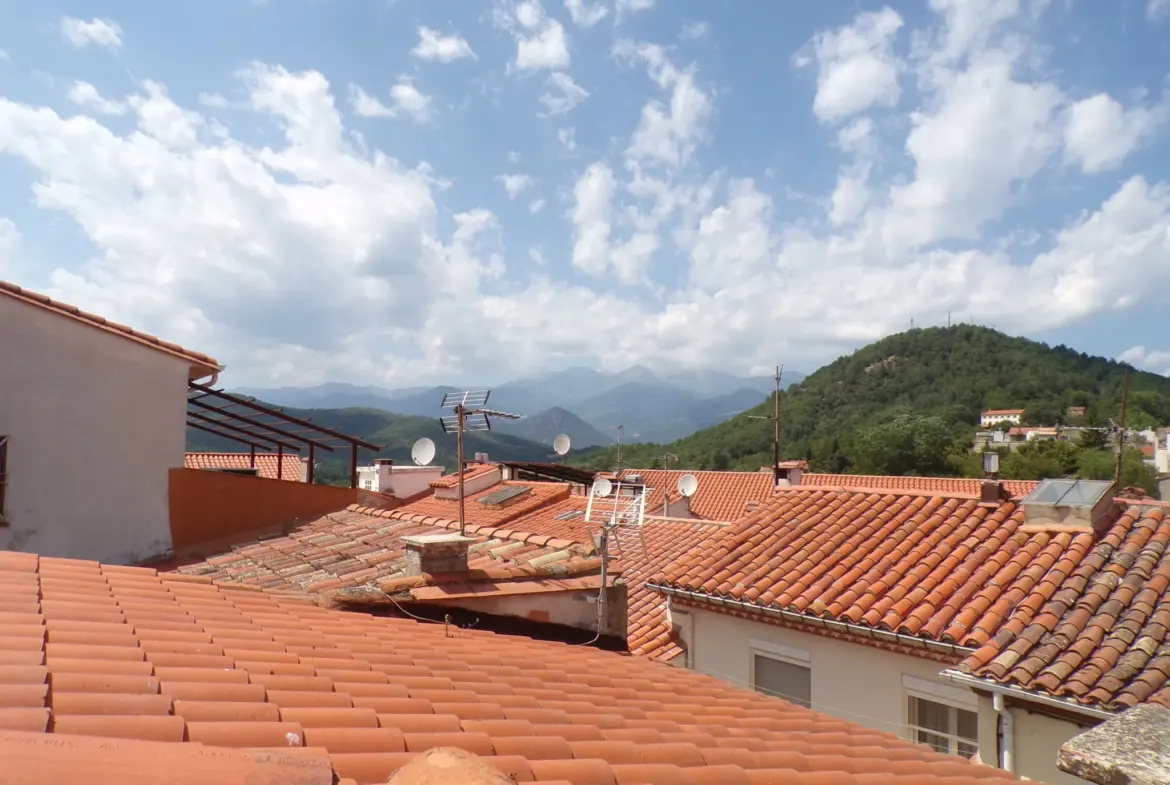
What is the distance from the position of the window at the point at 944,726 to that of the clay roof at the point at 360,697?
2.57m

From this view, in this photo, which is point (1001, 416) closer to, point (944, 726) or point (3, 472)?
point (944, 726)

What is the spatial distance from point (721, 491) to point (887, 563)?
23.5 meters

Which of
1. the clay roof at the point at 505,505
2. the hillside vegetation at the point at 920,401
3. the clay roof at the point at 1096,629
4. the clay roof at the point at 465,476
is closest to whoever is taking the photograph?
the clay roof at the point at 1096,629

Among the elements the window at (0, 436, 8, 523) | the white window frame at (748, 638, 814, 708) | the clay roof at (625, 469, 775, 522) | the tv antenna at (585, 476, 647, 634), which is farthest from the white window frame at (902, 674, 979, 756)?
the clay roof at (625, 469, 775, 522)

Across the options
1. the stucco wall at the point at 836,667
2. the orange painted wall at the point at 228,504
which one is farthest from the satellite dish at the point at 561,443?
the stucco wall at the point at 836,667

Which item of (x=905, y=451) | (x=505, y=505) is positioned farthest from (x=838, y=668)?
(x=905, y=451)

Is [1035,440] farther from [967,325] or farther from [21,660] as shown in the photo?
[21,660]

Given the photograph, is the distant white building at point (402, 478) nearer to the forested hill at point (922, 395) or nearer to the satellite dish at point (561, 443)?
the satellite dish at point (561, 443)

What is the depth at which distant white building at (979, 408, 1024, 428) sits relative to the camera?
260 ft

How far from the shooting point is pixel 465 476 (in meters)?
23.0

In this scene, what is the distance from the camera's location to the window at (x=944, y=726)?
6.98 m

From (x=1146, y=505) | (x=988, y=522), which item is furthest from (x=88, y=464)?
(x=1146, y=505)

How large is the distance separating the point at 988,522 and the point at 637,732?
7.41 metres

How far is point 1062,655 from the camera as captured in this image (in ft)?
20.5
